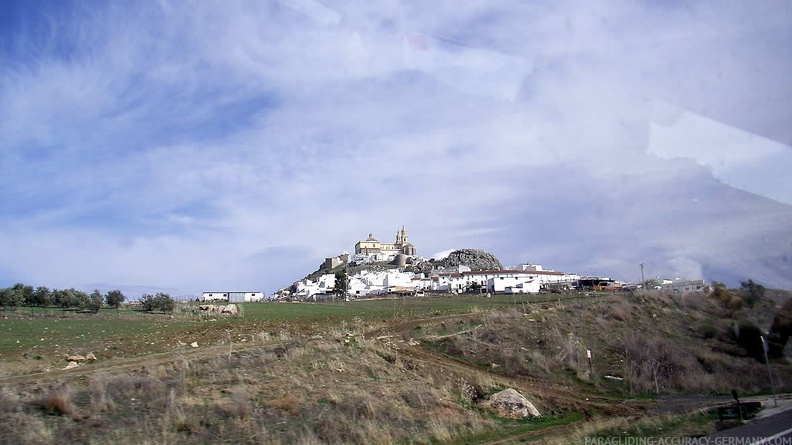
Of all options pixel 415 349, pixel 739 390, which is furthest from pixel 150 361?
pixel 739 390

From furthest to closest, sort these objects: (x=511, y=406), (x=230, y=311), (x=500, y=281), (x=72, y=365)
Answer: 1. (x=500, y=281)
2. (x=230, y=311)
3. (x=72, y=365)
4. (x=511, y=406)

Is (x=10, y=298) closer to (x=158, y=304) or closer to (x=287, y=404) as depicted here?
(x=158, y=304)

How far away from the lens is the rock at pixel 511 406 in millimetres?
21688

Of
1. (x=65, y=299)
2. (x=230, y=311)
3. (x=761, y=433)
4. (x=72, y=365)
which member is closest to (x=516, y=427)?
(x=761, y=433)

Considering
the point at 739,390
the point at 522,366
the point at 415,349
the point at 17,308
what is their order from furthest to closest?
the point at 17,308
the point at 415,349
the point at 522,366
the point at 739,390

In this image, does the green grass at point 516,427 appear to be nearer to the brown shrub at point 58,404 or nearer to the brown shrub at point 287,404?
the brown shrub at point 287,404

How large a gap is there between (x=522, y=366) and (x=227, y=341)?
55.0 feet

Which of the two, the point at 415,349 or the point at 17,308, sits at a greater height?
the point at 17,308

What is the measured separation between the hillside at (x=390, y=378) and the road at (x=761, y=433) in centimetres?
118

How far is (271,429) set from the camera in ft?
54.3

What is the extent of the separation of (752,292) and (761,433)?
2618cm

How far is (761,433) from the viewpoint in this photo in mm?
14180

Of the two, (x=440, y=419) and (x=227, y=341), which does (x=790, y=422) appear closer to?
(x=440, y=419)

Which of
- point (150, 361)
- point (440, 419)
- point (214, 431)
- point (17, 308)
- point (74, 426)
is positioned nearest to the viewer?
point (74, 426)
